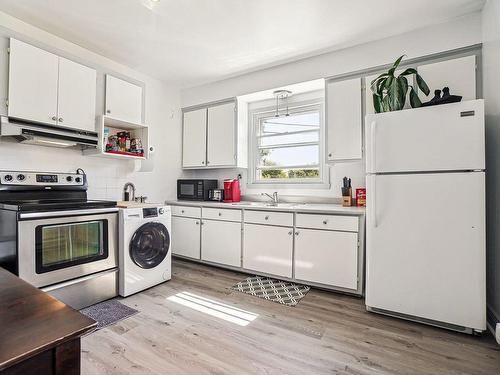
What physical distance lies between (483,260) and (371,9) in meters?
2.18

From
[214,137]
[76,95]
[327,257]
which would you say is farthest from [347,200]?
[76,95]

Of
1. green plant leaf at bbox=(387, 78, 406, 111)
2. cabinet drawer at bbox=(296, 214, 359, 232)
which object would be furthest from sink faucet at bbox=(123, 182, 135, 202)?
green plant leaf at bbox=(387, 78, 406, 111)

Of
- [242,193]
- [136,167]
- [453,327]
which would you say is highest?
[136,167]

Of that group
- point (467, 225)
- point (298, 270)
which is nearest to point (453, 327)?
point (467, 225)

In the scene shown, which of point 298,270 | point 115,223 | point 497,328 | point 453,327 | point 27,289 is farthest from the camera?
point 298,270

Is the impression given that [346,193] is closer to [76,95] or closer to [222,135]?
[222,135]

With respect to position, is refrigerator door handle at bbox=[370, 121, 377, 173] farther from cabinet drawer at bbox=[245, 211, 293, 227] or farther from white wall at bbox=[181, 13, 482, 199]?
cabinet drawer at bbox=[245, 211, 293, 227]

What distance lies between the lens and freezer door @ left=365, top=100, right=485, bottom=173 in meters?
1.94

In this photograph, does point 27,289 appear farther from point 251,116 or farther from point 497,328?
point 251,116

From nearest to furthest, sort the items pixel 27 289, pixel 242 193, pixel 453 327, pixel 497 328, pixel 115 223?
pixel 27 289 → pixel 497 328 → pixel 453 327 → pixel 115 223 → pixel 242 193

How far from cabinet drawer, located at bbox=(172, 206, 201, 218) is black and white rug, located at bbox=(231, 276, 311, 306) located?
1.09 metres

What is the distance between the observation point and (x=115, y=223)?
2.61 meters

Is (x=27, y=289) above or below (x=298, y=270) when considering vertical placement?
above

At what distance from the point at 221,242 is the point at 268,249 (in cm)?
66
